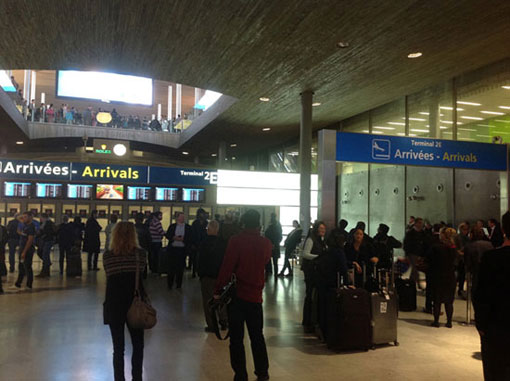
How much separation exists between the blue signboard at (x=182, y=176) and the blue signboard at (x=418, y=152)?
683cm

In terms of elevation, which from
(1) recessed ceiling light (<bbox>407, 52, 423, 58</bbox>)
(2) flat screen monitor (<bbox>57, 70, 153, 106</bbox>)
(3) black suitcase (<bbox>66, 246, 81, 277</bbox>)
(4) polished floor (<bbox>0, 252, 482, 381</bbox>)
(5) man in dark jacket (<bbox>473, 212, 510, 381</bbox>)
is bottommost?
(4) polished floor (<bbox>0, 252, 482, 381</bbox>)

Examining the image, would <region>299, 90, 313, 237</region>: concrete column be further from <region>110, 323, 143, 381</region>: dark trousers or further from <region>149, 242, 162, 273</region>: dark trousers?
<region>110, 323, 143, 381</region>: dark trousers

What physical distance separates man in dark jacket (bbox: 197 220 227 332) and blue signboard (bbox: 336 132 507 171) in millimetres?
3018

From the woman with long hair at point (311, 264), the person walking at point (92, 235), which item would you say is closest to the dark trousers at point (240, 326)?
the woman with long hair at point (311, 264)

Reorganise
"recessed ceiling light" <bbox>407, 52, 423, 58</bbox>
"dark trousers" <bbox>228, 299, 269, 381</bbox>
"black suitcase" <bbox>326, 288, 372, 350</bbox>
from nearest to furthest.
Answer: "dark trousers" <bbox>228, 299, 269, 381</bbox>
"black suitcase" <bbox>326, 288, 372, 350</bbox>
"recessed ceiling light" <bbox>407, 52, 423, 58</bbox>

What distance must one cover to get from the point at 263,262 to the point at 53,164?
10.6m

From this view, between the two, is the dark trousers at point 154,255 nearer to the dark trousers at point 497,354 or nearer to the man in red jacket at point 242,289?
the man in red jacket at point 242,289

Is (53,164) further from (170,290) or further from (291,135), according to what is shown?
(291,135)

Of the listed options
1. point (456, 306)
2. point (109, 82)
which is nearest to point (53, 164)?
point (456, 306)

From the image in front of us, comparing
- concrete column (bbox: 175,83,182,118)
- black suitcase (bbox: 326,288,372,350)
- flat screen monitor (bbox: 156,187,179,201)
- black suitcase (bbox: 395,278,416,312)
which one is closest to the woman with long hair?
black suitcase (bbox: 326,288,372,350)

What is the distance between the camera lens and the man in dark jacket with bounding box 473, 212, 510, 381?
3.07 meters

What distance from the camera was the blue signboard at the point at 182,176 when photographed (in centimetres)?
1327

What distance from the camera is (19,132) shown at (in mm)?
20375

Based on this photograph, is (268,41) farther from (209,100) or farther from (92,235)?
(209,100)
